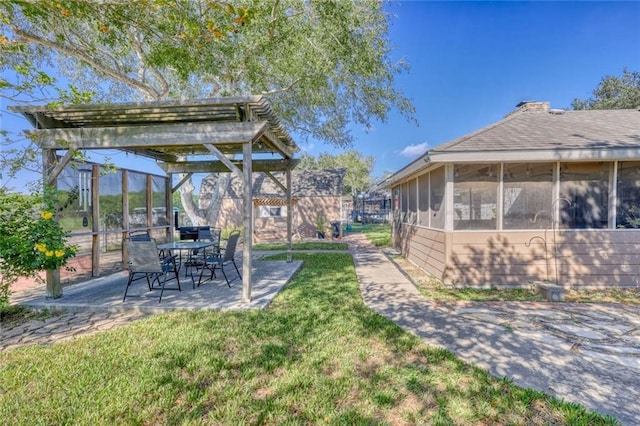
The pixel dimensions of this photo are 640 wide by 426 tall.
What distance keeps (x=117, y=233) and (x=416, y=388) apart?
7.72 meters

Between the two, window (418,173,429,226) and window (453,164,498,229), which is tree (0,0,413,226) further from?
window (453,164,498,229)

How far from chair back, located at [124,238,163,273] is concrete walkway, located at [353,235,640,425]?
369 centimetres

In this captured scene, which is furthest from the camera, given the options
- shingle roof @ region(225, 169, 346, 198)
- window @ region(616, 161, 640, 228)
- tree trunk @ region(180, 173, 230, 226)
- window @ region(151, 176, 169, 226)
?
shingle roof @ region(225, 169, 346, 198)

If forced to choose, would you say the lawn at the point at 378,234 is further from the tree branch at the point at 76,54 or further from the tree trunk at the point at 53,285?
the tree trunk at the point at 53,285

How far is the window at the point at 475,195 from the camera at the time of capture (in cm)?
608

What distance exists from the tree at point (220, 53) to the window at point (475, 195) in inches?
178

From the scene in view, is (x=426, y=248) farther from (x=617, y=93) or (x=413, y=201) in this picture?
(x=617, y=93)

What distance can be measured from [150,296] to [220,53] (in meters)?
5.83

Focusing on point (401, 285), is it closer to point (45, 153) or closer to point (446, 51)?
point (45, 153)

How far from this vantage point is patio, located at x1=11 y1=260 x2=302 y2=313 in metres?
4.78

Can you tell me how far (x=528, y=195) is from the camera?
6.06m

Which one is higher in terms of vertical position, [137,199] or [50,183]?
[50,183]

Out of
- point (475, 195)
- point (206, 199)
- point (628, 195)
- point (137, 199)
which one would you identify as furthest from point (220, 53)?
point (206, 199)

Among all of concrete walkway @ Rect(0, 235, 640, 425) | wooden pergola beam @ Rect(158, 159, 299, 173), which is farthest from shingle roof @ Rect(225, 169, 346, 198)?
concrete walkway @ Rect(0, 235, 640, 425)
